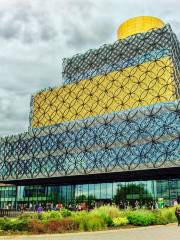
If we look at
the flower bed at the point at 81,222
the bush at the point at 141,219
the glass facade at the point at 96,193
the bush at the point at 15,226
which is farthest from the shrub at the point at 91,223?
the glass facade at the point at 96,193

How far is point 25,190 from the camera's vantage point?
7012 cm

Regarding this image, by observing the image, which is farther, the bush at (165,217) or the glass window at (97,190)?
the glass window at (97,190)

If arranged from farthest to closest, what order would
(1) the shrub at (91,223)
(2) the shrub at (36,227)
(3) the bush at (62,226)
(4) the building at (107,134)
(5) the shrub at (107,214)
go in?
(4) the building at (107,134) → (5) the shrub at (107,214) → (1) the shrub at (91,223) → (3) the bush at (62,226) → (2) the shrub at (36,227)

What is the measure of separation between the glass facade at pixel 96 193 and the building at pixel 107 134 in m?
0.16

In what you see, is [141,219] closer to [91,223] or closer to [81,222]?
[91,223]

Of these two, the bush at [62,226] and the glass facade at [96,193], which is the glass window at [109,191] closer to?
the glass facade at [96,193]

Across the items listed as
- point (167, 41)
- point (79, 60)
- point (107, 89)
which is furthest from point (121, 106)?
point (79, 60)

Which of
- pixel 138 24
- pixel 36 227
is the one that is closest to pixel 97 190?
pixel 138 24

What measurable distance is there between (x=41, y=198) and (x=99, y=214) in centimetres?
4687

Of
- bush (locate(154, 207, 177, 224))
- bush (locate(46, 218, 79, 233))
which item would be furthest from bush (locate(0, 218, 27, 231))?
bush (locate(154, 207, 177, 224))

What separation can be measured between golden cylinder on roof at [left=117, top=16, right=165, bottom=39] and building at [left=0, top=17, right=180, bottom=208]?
33.6ft

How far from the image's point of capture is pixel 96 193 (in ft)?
202

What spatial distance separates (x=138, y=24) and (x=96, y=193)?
41344 mm

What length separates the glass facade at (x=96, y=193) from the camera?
55312mm
